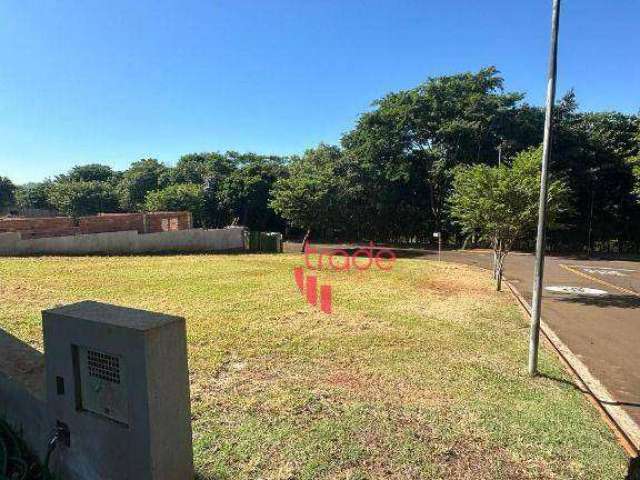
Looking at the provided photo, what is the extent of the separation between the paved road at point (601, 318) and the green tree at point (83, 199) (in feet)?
151

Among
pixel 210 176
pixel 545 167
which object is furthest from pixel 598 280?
pixel 210 176

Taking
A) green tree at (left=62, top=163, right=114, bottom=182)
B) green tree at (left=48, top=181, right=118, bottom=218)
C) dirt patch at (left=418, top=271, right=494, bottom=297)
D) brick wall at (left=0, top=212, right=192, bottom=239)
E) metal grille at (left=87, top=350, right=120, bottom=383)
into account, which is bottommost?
dirt patch at (left=418, top=271, right=494, bottom=297)

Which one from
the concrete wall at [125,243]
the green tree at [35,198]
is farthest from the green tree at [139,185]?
the concrete wall at [125,243]

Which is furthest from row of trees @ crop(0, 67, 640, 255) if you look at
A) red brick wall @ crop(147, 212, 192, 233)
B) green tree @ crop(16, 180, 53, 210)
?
green tree @ crop(16, 180, 53, 210)

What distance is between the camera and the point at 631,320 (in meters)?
9.34

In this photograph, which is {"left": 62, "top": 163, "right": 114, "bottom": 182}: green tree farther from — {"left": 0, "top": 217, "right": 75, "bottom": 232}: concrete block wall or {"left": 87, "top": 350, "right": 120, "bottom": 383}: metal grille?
{"left": 87, "top": 350, "right": 120, "bottom": 383}: metal grille

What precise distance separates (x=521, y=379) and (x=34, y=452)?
571 centimetres

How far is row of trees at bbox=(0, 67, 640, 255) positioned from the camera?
25.7 m

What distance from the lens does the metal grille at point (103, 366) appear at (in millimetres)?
2555

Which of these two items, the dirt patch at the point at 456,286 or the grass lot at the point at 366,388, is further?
the dirt patch at the point at 456,286

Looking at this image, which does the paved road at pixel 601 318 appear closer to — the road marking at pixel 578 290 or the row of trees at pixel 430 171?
the road marking at pixel 578 290

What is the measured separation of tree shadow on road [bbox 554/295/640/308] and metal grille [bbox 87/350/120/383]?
1205cm

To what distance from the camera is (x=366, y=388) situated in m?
5.25

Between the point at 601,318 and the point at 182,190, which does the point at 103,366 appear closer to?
the point at 601,318
